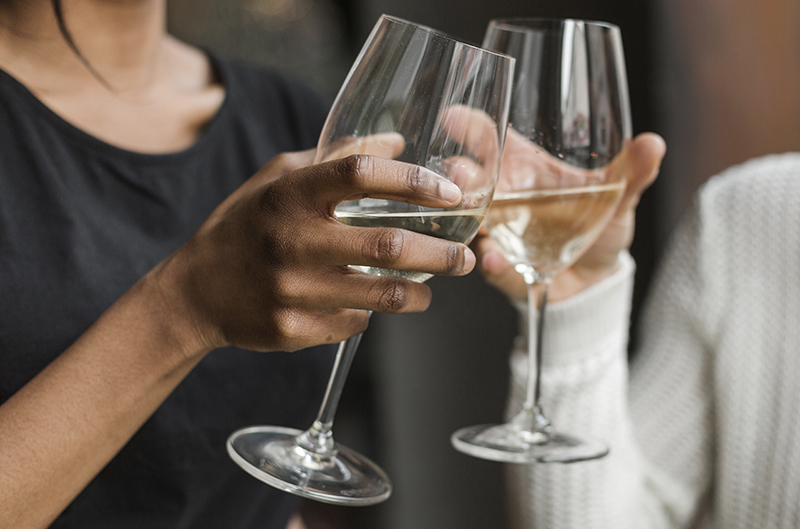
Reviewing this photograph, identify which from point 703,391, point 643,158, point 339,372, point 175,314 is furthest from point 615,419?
point 175,314

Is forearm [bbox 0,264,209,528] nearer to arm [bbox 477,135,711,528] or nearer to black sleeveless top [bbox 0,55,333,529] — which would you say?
black sleeveless top [bbox 0,55,333,529]

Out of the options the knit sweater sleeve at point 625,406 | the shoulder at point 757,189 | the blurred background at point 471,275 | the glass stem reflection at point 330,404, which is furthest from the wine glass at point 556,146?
the blurred background at point 471,275

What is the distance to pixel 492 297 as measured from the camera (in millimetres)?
1907

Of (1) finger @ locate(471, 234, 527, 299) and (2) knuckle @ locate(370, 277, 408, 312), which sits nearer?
(2) knuckle @ locate(370, 277, 408, 312)

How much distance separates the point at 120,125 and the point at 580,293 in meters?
0.57

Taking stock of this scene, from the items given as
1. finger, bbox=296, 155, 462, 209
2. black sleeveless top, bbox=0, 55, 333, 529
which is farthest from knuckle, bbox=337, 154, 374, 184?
black sleeveless top, bbox=0, 55, 333, 529

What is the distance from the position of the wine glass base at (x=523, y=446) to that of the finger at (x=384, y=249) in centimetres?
19

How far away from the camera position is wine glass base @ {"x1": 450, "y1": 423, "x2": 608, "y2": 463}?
1.60ft

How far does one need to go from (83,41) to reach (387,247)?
58 cm

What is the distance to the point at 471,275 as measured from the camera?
6.37 feet

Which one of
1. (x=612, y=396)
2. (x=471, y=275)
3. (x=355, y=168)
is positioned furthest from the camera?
(x=471, y=275)

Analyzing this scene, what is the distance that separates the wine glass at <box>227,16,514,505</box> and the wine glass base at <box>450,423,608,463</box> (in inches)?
4.1

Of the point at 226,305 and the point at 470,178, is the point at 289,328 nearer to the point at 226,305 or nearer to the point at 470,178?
the point at 226,305

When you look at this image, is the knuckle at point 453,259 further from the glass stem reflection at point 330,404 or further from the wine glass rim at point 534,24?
the wine glass rim at point 534,24
